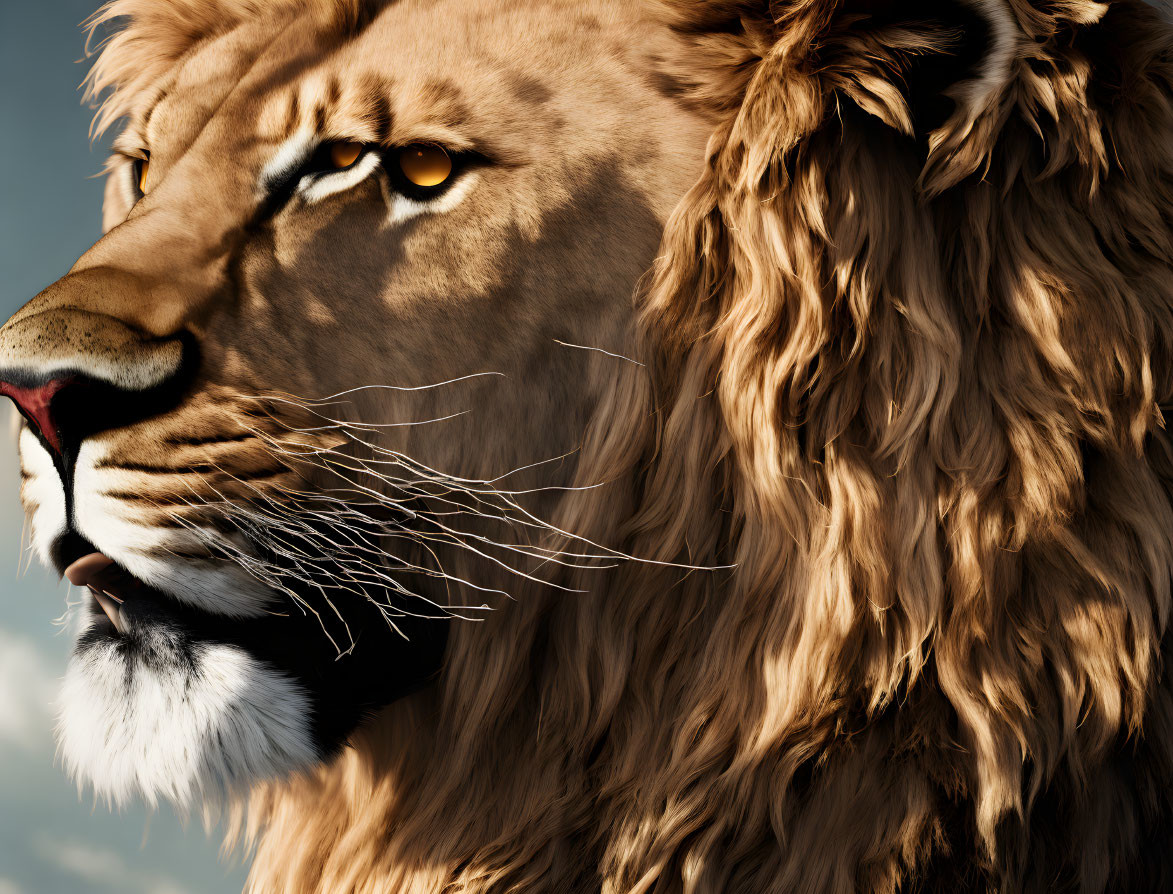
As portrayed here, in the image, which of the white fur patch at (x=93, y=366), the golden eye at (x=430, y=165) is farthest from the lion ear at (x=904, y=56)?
the white fur patch at (x=93, y=366)

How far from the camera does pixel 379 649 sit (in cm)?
142

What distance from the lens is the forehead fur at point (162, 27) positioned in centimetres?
149

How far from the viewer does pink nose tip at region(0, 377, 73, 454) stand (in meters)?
1.18

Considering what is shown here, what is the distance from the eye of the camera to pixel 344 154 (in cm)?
138

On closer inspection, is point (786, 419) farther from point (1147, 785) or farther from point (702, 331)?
point (1147, 785)

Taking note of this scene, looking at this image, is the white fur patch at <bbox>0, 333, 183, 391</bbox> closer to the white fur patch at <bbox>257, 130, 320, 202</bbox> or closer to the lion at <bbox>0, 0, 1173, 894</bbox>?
the lion at <bbox>0, 0, 1173, 894</bbox>

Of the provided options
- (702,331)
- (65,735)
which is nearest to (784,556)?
(702,331)

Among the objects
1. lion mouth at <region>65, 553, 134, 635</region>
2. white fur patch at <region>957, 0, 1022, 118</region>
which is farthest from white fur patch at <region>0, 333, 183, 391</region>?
white fur patch at <region>957, 0, 1022, 118</region>

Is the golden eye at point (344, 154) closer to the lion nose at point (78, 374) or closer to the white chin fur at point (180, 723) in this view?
the lion nose at point (78, 374)

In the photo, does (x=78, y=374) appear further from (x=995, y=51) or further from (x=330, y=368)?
(x=995, y=51)

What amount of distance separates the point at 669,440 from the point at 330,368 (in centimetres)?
43

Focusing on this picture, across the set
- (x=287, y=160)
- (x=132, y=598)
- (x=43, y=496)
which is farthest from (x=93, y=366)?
(x=287, y=160)

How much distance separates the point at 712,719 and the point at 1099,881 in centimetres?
49

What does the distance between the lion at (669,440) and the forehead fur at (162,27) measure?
11cm
